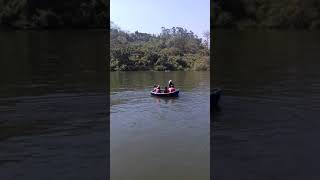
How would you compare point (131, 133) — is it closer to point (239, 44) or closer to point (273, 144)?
point (273, 144)

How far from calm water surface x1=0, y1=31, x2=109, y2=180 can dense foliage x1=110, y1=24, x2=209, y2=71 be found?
15.0m

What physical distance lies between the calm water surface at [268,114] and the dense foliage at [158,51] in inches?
534

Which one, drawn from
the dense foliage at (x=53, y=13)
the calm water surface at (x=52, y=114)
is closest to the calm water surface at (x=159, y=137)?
the calm water surface at (x=52, y=114)

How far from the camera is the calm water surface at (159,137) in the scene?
15469 millimetres

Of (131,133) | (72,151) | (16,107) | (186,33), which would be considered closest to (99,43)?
(186,33)

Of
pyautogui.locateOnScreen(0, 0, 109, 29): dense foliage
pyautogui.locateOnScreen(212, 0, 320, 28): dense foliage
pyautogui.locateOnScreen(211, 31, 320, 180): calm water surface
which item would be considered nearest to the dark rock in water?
pyautogui.locateOnScreen(211, 31, 320, 180): calm water surface

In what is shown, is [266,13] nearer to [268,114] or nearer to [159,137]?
[268,114]

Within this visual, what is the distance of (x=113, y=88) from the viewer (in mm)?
39719

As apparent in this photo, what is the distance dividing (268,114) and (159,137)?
551 centimetres

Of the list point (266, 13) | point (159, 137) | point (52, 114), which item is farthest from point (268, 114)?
point (266, 13)

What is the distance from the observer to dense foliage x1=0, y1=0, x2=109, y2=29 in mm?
56906

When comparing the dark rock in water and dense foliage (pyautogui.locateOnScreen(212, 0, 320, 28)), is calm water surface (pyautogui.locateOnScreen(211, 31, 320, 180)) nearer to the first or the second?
the dark rock in water

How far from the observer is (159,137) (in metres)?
20.6

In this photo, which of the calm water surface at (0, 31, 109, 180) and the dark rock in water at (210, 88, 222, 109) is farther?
the dark rock in water at (210, 88, 222, 109)
